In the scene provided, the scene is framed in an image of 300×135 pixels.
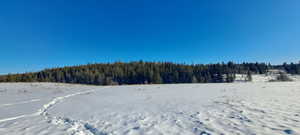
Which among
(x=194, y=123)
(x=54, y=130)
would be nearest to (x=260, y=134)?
(x=194, y=123)

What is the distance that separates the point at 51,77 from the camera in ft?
246

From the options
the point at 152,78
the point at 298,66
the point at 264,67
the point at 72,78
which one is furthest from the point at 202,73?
the point at 72,78

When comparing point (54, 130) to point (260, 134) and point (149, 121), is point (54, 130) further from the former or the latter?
point (260, 134)

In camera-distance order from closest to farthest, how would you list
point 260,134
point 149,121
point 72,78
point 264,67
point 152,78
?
1. point 260,134
2. point 149,121
3. point 152,78
4. point 72,78
5. point 264,67

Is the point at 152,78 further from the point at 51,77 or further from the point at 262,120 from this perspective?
the point at 262,120

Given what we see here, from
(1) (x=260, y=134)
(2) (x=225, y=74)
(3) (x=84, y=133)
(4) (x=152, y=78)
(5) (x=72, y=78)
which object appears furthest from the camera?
(5) (x=72, y=78)

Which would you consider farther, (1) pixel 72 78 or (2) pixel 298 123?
(1) pixel 72 78

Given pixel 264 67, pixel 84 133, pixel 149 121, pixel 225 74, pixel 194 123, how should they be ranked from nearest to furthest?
pixel 84 133 → pixel 194 123 → pixel 149 121 → pixel 225 74 → pixel 264 67

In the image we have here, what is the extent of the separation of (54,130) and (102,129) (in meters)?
1.39

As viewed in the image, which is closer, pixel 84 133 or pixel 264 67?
pixel 84 133

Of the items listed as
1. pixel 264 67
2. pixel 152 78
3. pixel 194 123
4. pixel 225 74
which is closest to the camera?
pixel 194 123

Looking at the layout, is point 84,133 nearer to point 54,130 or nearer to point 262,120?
point 54,130

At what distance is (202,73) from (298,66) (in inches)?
1945

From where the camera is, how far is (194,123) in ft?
16.2
